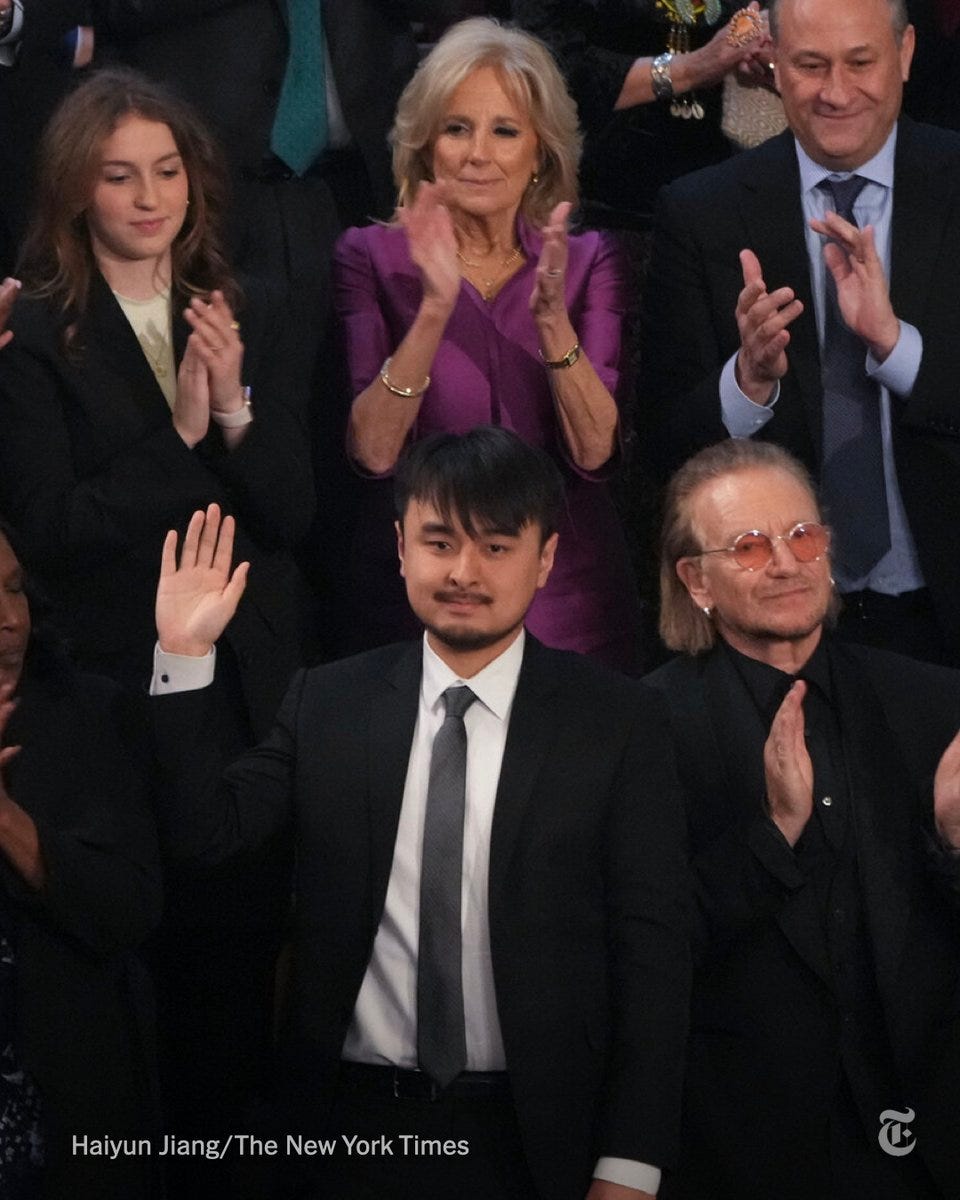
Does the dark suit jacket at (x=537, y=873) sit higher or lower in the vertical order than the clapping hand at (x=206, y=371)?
lower

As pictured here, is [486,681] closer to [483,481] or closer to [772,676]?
[483,481]

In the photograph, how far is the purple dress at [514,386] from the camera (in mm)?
4066

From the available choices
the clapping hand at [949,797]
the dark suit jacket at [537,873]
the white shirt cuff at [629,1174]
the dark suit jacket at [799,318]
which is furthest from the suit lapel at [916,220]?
the white shirt cuff at [629,1174]

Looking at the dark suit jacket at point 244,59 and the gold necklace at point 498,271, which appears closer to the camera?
the gold necklace at point 498,271

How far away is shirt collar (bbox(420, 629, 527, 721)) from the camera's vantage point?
3.33 metres

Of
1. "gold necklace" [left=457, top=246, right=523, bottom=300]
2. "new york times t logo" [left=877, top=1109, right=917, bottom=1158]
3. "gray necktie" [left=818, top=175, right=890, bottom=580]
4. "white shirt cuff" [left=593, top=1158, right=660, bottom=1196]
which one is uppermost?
"gold necklace" [left=457, top=246, right=523, bottom=300]

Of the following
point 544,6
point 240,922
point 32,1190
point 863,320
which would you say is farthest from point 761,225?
point 32,1190

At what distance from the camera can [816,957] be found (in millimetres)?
3449

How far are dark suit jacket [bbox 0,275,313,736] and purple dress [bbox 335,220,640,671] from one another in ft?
0.63

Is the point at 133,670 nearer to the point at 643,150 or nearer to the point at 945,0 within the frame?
the point at 643,150

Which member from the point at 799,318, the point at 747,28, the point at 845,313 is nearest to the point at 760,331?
the point at 845,313

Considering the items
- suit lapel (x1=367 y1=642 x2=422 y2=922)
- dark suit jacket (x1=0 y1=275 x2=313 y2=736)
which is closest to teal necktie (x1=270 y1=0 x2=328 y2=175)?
dark suit jacket (x1=0 y1=275 x2=313 y2=736)

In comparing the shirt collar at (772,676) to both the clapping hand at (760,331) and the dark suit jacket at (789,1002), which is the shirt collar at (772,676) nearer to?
the dark suit jacket at (789,1002)

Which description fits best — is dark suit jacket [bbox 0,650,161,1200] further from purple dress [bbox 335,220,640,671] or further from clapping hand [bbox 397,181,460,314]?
clapping hand [bbox 397,181,460,314]
